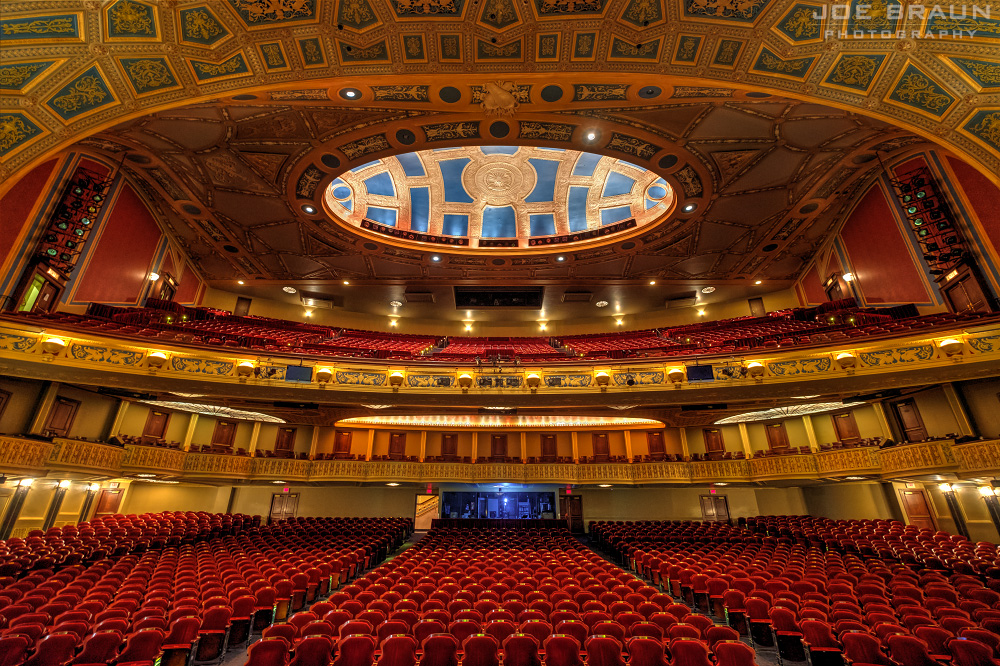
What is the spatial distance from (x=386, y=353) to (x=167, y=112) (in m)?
6.74

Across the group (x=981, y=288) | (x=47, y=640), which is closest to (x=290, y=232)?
(x=47, y=640)

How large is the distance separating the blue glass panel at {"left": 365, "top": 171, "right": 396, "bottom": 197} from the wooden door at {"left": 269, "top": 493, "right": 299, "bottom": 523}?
10775 millimetres

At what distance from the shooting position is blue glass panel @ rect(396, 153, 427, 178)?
14.6 meters

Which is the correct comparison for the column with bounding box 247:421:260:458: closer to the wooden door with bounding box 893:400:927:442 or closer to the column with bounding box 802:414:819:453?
the column with bounding box 802:414:819:453

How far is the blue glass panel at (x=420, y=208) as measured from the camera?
15.6 metres

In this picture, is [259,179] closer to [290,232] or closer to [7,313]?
[290,232]

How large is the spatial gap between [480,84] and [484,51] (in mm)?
1340

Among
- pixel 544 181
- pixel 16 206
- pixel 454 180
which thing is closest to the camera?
pixel 16 206

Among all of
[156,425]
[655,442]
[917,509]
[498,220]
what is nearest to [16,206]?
[156,425]

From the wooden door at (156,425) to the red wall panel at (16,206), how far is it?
5796mm

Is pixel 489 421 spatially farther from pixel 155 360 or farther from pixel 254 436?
pixel 155 360

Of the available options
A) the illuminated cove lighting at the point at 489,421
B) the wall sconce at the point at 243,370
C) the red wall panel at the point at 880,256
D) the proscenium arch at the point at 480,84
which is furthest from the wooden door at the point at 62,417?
the red wall panel at the point at 880,256

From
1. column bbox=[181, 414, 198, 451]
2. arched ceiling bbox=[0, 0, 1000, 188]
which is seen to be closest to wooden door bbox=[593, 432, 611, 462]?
arched ceiling bbox=[0, 0, 1000, 188]

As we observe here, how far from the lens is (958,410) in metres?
9.69
